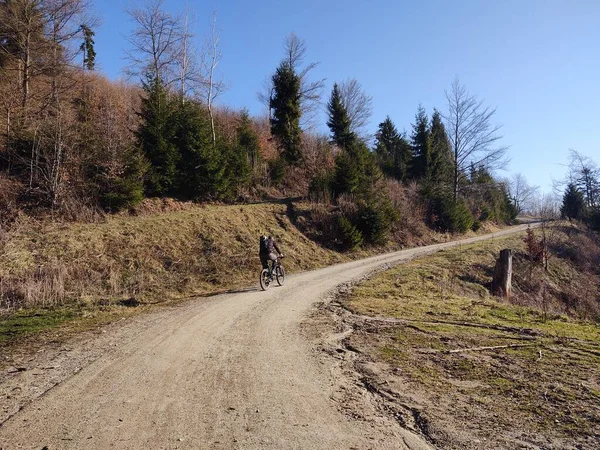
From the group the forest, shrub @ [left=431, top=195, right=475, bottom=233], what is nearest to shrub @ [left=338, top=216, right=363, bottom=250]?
the forest

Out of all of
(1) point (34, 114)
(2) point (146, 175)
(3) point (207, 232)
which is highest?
(1) point (34, 114)

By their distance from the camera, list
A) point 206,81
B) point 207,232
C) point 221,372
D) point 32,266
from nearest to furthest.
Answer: point 221,372 < point 32,266 < point 207,232 < point 206,81

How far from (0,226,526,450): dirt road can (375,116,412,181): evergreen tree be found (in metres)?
38.0

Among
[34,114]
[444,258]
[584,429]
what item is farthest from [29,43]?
[584,429]

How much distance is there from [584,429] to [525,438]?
2.32ft

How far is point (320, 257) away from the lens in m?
22.1

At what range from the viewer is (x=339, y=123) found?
38.9 metres

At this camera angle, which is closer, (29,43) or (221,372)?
(221,372)

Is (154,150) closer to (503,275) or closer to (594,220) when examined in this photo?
(503,275)

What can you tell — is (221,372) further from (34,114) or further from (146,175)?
(34,114)

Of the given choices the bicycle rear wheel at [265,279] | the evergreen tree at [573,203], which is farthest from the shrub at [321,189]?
the evergreen tree at [573,203]

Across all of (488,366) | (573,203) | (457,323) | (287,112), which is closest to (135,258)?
(457,323)

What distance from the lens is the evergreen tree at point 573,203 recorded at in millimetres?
56438

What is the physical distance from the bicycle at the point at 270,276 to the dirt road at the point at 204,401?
5.38 m
